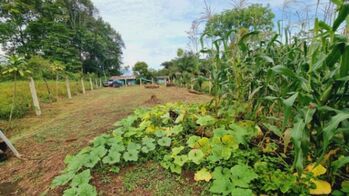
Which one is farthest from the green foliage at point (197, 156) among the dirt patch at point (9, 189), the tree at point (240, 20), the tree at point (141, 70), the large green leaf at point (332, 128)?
the tree at point (141, 70)

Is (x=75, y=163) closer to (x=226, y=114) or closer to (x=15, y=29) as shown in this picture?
(x=226, y=114)

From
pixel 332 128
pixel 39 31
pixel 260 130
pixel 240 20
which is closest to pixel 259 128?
pixel 260 130

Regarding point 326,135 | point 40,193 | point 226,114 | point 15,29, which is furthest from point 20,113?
point 15,29

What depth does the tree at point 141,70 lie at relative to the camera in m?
30.4

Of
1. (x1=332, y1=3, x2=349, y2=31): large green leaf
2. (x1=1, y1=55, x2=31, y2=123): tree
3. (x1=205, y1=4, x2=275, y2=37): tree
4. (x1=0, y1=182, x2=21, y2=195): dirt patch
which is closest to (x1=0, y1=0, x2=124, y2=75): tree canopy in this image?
(x1=1, y1=55, x2=31, y2=123): tree

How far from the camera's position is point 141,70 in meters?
31.8

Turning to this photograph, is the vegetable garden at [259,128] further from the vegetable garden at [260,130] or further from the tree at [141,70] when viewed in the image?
the tree at [141,70]

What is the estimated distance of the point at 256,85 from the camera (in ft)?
7.11

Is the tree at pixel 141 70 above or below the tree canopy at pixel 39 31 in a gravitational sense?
below

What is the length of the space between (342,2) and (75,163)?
238 centimetres

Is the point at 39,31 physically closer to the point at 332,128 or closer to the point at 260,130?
the point at 260,130

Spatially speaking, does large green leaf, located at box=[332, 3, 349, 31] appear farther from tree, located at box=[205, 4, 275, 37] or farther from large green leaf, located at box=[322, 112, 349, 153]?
tree, located at box=[205, 4, 275, 37]

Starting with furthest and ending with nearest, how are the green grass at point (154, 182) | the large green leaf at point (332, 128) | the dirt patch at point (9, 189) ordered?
1. the dirt patch at point (9, 189)
2. the green grass at point (154, 182)
3. the large green leaf at point (332, 128)

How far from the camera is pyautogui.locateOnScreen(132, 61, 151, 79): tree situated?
30.4 m
